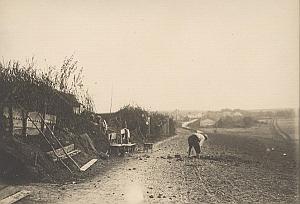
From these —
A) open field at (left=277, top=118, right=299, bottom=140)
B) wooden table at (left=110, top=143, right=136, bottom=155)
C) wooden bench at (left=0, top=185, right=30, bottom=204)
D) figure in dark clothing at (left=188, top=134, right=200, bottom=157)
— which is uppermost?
open field at (left=277, top=118, right=299, bottom=140)

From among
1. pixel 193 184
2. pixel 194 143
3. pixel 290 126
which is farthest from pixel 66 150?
pixel 290 126

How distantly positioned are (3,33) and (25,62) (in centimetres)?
19

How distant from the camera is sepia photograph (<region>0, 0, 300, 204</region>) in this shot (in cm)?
195

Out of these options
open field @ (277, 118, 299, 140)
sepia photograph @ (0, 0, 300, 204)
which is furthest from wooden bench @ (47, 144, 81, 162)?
open field @ (277, 118, 299, 140)

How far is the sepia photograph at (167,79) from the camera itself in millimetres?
1947

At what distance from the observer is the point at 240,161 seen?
8.21ft

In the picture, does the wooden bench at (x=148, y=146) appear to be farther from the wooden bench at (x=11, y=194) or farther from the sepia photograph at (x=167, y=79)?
the wooden bench at (x=11, y=194)

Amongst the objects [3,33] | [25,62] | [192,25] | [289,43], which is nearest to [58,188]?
[25,62]

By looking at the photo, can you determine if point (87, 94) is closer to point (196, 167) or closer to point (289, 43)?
point (196, 167)

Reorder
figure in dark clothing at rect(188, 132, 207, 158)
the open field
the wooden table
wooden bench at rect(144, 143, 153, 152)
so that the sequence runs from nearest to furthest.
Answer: the open field
figure in dark clothing at rect(188, 132, 207, 158)
the wooden table
wooden bench at rect(144, 143, 153, 152)

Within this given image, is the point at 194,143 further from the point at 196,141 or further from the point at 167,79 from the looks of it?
the point at 167,79

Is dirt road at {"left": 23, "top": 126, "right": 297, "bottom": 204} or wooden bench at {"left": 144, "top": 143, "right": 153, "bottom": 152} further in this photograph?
wooden bench at {"left": 144, "top": 143, "right": 153, "bottom": 152}

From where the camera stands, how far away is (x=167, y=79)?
205cm

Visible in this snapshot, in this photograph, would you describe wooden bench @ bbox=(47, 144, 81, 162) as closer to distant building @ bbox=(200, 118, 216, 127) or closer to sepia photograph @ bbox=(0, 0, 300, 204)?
sepia photograph @ bbox=(0, 0, 300, 204)
